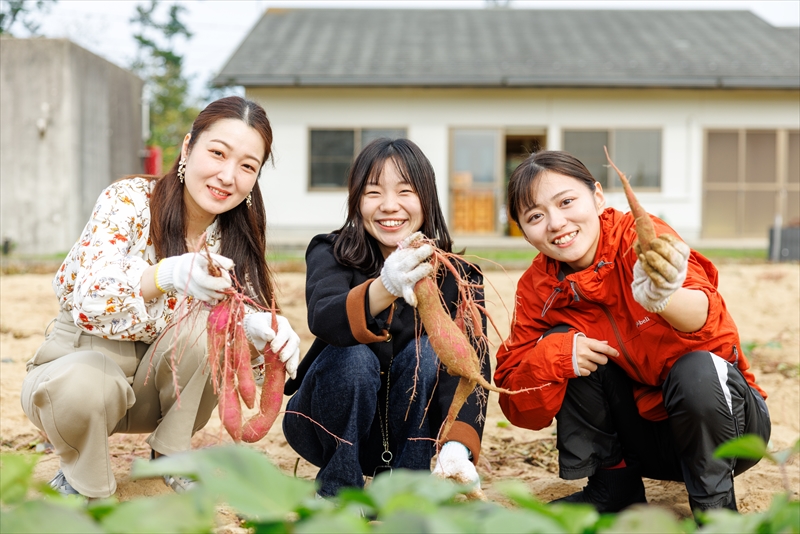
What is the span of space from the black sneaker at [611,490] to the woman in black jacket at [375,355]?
1.43 ft

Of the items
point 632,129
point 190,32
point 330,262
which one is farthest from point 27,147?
point 190,32

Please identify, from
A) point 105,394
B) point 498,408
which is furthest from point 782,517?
point 498,408

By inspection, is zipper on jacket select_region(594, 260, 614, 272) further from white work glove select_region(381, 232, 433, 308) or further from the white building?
the white building

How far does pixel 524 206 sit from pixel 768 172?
41.8 feet

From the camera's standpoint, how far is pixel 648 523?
0.70 meters

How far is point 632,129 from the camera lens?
13180 mm

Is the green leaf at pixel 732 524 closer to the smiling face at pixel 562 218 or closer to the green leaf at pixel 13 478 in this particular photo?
the green leaf at pixel 13 478

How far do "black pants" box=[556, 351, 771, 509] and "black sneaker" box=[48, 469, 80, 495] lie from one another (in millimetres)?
1520

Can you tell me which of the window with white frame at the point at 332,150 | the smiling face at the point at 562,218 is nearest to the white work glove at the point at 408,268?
the smiling face at the point at 562,218

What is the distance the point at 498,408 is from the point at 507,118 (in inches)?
393

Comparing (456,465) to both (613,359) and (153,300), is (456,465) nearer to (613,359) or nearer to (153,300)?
(613,359)

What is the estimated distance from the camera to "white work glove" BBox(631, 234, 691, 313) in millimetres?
1864

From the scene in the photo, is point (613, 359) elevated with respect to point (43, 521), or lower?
lower

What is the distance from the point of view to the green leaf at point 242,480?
69cm
